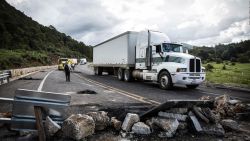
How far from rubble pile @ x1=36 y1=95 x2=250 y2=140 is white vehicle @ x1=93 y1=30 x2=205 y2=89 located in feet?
27.7

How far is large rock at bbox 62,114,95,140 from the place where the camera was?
5137 millimetres

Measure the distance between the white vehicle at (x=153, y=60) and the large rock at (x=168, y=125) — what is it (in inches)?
361

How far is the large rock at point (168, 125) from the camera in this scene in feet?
18.4

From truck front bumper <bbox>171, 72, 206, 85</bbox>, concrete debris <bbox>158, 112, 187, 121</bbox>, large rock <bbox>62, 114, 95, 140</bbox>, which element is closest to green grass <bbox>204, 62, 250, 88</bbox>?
truck front bumper <bbox>171, 72, 206, 85</bbox>

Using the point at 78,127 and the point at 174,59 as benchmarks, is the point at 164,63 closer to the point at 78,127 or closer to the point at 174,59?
the point at 174,59

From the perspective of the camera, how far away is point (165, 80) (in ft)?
50.5

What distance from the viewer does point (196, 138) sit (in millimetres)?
5574

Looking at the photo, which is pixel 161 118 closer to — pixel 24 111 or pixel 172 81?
pixel 24 111

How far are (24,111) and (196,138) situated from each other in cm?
352

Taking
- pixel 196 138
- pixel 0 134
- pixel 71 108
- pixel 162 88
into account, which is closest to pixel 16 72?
pixel 162 88

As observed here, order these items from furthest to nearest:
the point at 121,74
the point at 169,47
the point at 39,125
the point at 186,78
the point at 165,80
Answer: the point at 121,74
the point at 169,47
the point at 165,80
the point at 186,78
the point at 39,125

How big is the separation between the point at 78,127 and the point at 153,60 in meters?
12.5

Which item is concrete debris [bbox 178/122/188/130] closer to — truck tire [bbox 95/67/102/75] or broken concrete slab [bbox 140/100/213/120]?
broken concrete slab [bbox 140/100/213/120]

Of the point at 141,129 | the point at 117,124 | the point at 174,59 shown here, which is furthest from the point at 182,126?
the point at 174,59
